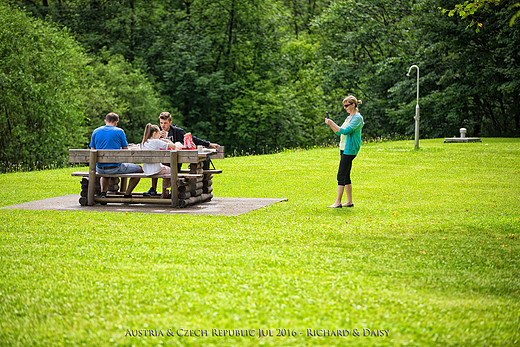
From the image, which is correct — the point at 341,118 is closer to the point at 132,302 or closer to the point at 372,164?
the point at 372,164

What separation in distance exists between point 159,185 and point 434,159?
10.8 metres

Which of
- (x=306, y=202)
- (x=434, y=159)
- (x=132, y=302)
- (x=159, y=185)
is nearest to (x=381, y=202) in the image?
(x=306, y=202)

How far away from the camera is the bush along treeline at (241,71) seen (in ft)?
103

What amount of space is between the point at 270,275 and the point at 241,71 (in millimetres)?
39414

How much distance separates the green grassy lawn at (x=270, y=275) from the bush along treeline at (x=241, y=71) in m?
21.5

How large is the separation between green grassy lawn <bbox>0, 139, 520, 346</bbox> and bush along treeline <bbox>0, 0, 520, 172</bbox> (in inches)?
846

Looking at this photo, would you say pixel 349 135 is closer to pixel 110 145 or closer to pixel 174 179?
pixel 174 179

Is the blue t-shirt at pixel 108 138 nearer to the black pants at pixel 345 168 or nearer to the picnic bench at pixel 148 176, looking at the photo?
the picnic bench at pixel 148 176

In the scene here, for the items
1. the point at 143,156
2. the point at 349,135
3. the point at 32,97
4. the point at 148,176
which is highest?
the point at 32,97

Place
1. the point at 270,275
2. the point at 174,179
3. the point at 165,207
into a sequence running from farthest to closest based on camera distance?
the point at 165,207 → the point at 174,179 → the point at 270,275

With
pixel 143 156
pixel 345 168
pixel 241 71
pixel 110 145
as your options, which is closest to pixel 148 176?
pixel 143 156

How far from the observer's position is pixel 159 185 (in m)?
16.4

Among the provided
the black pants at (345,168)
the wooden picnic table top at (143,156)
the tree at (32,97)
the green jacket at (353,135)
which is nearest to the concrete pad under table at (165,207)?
the wooden picnic table top at (143,156)

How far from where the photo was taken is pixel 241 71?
145ft
